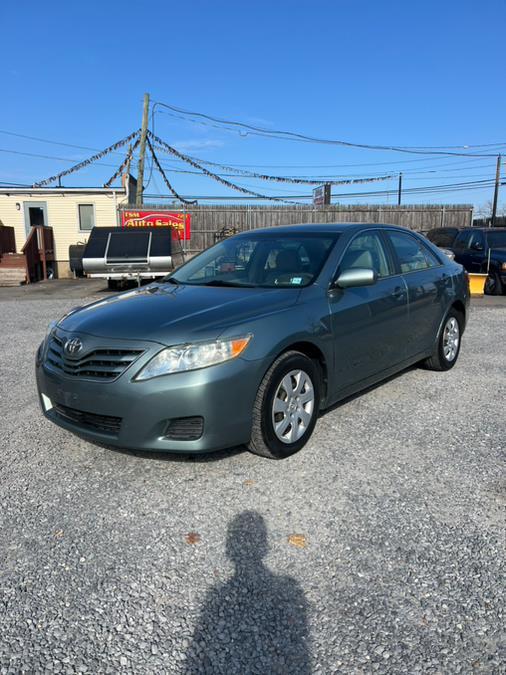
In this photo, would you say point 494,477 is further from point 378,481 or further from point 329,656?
point 329,656

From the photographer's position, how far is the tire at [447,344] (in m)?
5.55

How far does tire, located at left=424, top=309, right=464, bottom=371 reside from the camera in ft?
18.2

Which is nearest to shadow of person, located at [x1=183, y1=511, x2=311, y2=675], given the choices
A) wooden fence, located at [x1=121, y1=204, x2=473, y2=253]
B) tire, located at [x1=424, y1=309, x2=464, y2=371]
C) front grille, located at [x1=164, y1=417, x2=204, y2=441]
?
front grille, located at [x1=164, y1=417, x2=204, y2=441]

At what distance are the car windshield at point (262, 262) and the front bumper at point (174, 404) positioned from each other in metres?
1.11

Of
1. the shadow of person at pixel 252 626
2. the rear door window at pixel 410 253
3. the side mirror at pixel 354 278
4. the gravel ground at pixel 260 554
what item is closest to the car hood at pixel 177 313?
the side mirror at pixel 354 278

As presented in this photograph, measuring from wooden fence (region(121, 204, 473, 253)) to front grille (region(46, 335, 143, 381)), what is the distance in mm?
19448

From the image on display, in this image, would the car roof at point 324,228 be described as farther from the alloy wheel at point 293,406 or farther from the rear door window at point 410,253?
the alloy wheel at point 293,406

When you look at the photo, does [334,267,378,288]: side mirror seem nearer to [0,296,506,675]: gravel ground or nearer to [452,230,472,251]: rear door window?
[0,296,506,675]: gravel ground

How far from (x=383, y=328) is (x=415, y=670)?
9.44 ft

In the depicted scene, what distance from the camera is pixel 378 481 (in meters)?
3.29

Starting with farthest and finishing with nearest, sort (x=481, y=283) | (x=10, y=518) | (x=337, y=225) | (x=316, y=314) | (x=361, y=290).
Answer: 1. (x=481, y=283)
2. (x=337, y=225)
3. (x=361, y=290)
4. (x=316, y=314)
5. (x=10, y=518)

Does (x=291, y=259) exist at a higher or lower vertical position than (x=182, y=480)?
higher

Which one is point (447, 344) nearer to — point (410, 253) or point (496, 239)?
point (410, 253)

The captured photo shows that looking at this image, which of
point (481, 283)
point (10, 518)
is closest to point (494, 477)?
point (10, 518)
